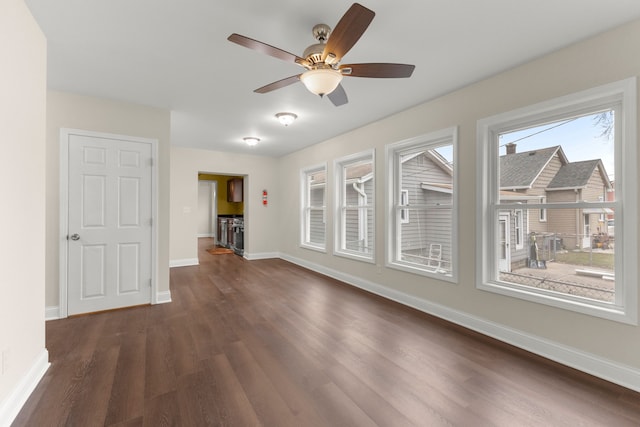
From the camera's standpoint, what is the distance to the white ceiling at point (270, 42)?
1.91 m

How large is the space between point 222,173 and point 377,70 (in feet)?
17.7

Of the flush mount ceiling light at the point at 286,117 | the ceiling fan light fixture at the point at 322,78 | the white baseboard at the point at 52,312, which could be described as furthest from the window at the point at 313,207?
the white baseboard at the point at 52,312

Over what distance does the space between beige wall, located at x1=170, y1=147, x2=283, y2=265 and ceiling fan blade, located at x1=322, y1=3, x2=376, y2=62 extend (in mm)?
5212

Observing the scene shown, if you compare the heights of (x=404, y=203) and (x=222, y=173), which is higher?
(x=222, y=173)

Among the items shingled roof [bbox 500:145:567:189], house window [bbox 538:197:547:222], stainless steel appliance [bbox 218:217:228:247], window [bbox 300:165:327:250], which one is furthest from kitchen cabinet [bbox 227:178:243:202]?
house window [bbox 538:197:547:222]

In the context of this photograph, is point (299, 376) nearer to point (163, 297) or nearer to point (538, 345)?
point (538, 345)

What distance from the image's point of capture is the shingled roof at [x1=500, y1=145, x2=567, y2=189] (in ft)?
8.68

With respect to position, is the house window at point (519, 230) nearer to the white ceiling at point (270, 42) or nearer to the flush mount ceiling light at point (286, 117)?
the white ceiling at point (270, 42)

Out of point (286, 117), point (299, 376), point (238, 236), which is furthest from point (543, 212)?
point (238, 236)

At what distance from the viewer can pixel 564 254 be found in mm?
2543

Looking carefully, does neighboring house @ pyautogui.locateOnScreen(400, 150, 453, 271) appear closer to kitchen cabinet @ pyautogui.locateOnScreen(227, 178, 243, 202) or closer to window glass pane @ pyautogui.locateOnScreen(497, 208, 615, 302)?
window glass pane @ pyautogui.locateOnScreen(497, 208, 615, 302)

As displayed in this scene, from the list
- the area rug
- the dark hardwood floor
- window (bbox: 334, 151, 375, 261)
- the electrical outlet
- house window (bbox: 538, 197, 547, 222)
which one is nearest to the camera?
the electrical outlet

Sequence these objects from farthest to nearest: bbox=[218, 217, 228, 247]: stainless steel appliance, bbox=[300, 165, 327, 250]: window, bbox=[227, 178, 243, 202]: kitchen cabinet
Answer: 1. bbox=[218, 217, 228, 247]: stainless steel appliance
2. bbox=[227, 178, 243, 202]: kitchen cabinet
3. bbox=[300, 165, 327, 250]: window

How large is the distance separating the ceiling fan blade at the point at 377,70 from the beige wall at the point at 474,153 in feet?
4.44
